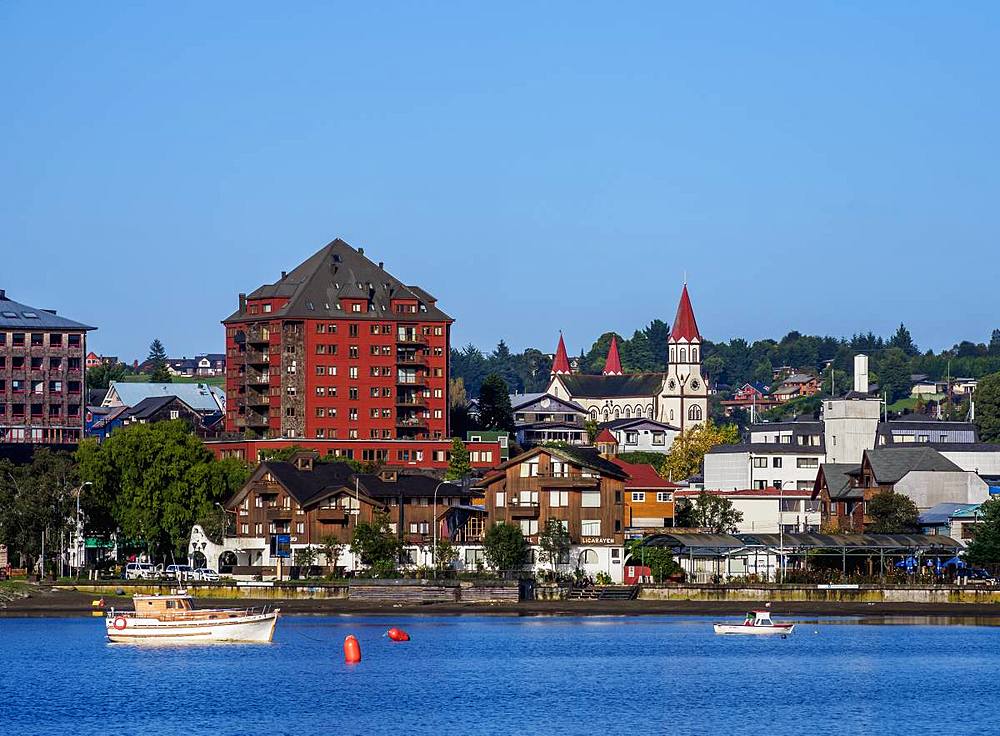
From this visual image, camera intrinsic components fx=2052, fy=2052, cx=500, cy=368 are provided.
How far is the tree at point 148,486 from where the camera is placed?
14512 centimetres

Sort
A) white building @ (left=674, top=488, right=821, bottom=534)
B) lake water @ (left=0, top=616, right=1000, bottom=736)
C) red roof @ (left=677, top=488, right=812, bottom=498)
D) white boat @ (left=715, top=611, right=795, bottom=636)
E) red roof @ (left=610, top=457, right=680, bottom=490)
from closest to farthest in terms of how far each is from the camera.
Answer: lake water @ (left=0, top=616, right=1000, bottom=736), white boat @ (left=715, top=611, right=795, bottom=636), red roof @ (left=610, top=457, right=680, bottom=490), white building @ (left=674, top=488, right=821, bottom=534), red roof @ (left=677, top=488, right=812, bottom=498)

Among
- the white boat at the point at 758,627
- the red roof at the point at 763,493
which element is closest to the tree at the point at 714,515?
the red roof at the point at 763,493

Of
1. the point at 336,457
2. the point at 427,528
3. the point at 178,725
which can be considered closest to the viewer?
the point at 178,725

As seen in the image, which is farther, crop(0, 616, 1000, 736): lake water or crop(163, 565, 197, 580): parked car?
crop(163, 565, 197, 580): parked car

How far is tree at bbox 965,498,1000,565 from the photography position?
423 ft

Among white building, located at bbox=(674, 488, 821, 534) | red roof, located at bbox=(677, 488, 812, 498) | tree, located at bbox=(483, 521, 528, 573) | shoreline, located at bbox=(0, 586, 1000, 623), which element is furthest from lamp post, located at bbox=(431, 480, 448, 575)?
red roof, located at bbox=(677, 488, 812, 498)

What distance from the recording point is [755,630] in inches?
4471

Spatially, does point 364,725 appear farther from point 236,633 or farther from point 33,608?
point 33,608

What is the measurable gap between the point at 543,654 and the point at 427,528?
4166 centimetres

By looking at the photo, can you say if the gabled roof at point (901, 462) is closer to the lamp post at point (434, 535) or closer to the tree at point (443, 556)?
the lamp post at point (434, 535)

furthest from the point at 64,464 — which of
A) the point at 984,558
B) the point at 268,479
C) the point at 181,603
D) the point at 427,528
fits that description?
the point at 984,558

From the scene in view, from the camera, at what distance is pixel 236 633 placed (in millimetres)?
107438

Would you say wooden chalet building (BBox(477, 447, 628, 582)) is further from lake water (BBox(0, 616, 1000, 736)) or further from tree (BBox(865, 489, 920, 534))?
lake water (BBox(0, 616, 1000, 736))

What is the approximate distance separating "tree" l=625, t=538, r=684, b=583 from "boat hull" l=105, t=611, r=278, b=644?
34016mm
